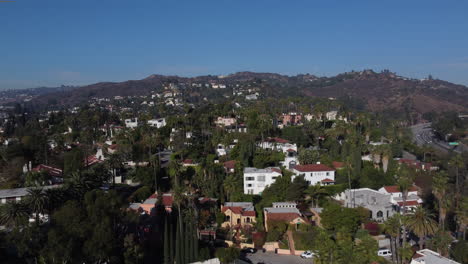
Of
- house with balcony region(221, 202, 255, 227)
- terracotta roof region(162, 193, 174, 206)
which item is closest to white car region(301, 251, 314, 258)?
house with balcony region(221, 202, 255, 227)

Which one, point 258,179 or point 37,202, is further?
point 258,179

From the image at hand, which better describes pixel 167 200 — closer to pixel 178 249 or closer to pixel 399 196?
pixel 178 249

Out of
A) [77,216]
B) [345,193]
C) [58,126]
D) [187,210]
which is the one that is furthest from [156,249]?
[58,126]

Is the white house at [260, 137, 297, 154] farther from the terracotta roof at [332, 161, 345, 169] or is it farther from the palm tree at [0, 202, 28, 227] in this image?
the palm tree at [0, 202, 28, 227]

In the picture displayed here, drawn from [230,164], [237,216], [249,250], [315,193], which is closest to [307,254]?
[249,250]

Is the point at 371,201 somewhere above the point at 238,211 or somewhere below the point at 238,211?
above

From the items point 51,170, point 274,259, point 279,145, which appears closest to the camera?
point 274,259
